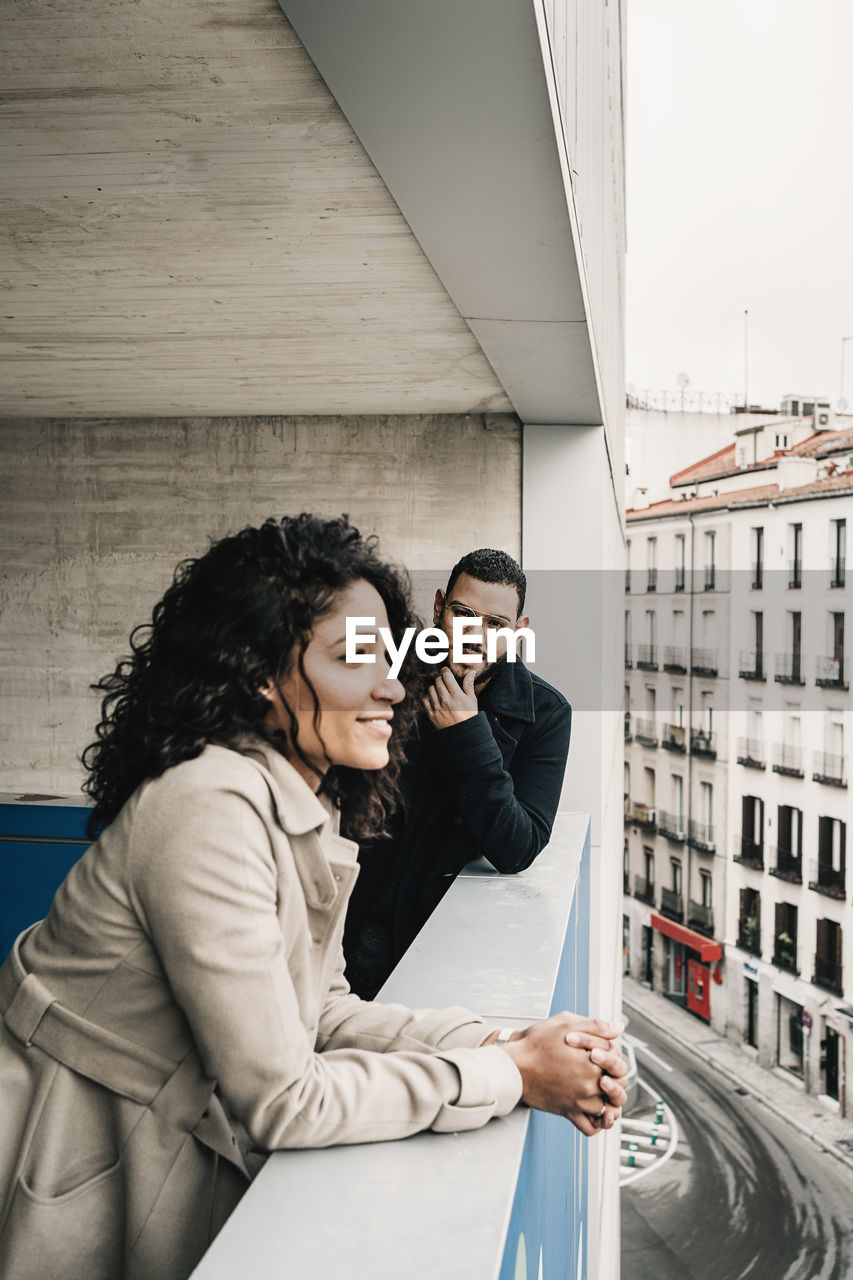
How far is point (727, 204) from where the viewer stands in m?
53.6

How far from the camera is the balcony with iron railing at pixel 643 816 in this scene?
40031mm

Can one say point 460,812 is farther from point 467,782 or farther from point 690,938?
point 690,938

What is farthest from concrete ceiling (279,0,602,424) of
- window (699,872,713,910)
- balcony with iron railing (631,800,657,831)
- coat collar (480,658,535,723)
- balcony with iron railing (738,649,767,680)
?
balcony with iron railing (631,800,657,831)

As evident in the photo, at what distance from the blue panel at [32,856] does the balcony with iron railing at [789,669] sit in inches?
1265

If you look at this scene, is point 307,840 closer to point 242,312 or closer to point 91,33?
point 91,33

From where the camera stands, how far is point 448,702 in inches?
120

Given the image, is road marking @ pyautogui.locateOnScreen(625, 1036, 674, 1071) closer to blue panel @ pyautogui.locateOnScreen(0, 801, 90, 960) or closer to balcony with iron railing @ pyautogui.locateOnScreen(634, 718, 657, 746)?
balcony with iron railing @ pyautogui.locateOnScreen(634, 718, 657, 746)

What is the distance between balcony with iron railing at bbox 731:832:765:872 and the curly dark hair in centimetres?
3567

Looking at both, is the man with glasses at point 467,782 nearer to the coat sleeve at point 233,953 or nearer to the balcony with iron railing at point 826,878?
the coat sleeve at point 233,953

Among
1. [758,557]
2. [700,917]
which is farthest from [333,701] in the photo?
[700,917]

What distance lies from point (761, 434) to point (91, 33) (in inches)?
1496

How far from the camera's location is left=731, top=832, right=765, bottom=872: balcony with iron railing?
115 ft


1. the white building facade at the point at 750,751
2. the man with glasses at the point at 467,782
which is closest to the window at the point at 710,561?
the white building facade at the point at 750,751

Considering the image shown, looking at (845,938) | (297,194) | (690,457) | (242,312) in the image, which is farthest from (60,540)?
(690,457)
